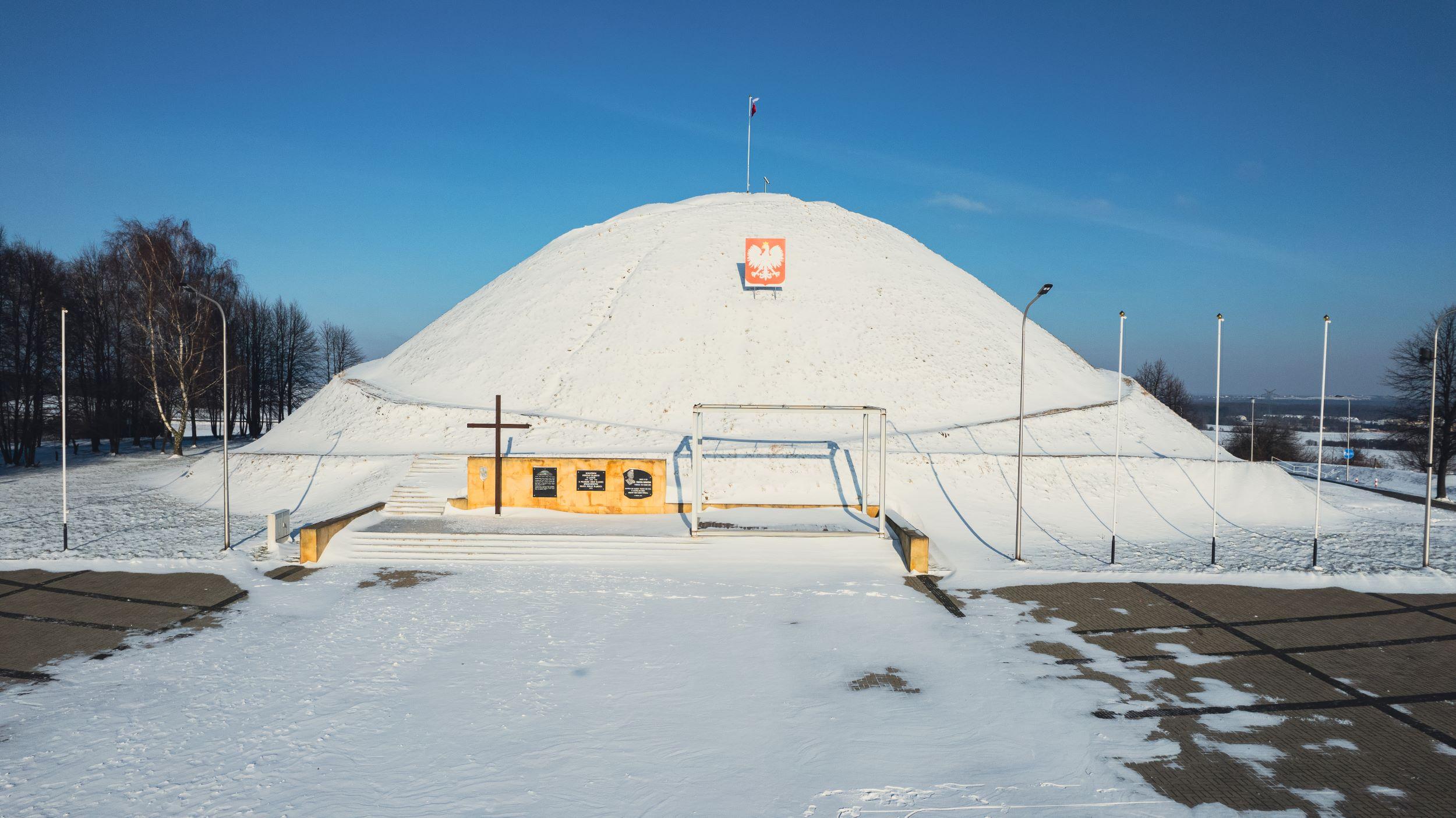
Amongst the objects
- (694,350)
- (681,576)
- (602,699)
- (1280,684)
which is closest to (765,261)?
(694,350)

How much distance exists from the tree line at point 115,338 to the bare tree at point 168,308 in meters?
0.07

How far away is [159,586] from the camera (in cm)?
1554

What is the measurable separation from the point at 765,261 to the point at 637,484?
66.8 feet

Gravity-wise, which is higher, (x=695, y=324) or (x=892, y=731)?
(x=695, y=324)

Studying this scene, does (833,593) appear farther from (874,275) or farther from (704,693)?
(874,275)

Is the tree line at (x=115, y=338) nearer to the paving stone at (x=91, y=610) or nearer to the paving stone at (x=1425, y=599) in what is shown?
the paving stone at (x=91, y=610)

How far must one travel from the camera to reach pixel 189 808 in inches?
287

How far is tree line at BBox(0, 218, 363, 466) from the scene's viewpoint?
3928cm

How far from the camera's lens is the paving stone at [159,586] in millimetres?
14758

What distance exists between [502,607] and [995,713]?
935 centimetres

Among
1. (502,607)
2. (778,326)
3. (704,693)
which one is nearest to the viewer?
(704,693)

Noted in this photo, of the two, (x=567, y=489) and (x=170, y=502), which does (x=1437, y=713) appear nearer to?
(x=567, y=489)

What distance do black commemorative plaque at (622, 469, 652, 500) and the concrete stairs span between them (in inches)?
130

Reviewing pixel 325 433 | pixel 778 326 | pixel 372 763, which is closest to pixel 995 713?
pixel 372 763
